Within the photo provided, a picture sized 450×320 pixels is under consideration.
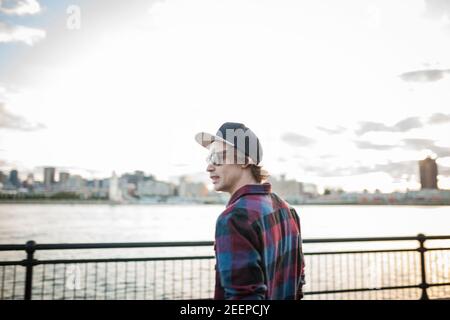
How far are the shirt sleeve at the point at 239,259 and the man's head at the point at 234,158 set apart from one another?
0.35 metres

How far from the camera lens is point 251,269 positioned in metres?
1.67

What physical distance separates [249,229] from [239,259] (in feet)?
0.44

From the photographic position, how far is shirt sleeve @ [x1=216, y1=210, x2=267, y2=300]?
5.45 feet

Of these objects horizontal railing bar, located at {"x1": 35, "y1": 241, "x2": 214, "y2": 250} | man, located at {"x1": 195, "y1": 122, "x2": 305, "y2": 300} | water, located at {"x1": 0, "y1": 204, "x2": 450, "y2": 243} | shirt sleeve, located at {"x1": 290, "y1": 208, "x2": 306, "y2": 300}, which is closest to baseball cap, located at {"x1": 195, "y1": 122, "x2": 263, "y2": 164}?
man, located at {"x1": 195, "y1": 122, "x2": 305, "y2": 300}

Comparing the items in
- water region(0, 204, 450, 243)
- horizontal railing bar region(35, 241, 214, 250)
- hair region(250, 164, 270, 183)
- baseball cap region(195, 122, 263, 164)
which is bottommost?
water region(0, 204, 450, 243)

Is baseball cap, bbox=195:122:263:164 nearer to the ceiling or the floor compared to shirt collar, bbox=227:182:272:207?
nearer to the ceiling

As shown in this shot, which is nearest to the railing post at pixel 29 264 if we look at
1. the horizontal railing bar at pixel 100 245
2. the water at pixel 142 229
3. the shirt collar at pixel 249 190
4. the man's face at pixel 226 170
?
the horizontal railing bar at pixel 100 245

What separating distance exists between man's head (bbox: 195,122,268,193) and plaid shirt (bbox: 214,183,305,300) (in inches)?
5.1

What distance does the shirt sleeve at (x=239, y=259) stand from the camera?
5.45 ft

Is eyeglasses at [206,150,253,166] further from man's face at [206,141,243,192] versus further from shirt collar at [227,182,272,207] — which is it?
shirt collar at [227,182,272,207]

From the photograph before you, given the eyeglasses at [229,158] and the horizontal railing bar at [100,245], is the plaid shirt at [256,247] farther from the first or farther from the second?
the horizontal railing bar at [100,245]
